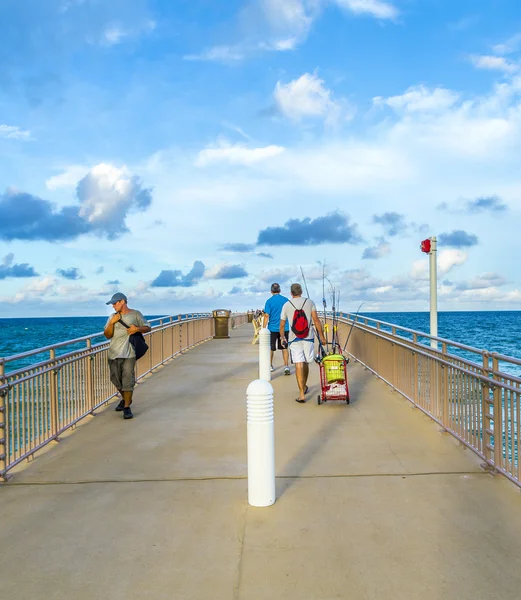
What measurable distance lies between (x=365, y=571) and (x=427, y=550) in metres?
0.57

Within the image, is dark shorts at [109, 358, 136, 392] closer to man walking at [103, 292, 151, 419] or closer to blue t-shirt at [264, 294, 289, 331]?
man walking at [103, 292, 151, 419]

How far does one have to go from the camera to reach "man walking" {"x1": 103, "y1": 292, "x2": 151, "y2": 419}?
355 inches

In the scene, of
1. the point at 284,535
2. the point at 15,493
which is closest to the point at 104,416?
the point at 15,493

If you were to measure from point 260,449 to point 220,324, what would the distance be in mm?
22035

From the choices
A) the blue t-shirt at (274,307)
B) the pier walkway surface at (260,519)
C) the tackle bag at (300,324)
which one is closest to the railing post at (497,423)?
the pier walkway surface at (260,519)

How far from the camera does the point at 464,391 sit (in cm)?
691

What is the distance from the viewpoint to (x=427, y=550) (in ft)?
13.8

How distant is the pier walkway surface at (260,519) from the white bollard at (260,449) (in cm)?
13

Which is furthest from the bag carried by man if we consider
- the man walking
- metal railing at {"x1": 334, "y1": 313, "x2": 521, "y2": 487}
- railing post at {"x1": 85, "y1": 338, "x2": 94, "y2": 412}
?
metal railing at {"x1": 334, "y1": 313, "x2": 521, "y2": 487}

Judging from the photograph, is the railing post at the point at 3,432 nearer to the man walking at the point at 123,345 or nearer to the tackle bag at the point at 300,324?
the man walking at the point at 123,345

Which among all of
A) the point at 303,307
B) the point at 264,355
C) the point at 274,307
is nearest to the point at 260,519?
the point at 303,307

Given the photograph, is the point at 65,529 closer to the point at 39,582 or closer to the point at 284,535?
the point at 39,582

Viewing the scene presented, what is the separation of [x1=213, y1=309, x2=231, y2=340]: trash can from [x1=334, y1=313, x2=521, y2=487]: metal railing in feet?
51.7

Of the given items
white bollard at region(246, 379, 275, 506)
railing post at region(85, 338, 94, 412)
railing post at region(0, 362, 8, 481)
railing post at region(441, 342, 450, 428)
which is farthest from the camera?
railing post at region(85, 338, 94, 412)
